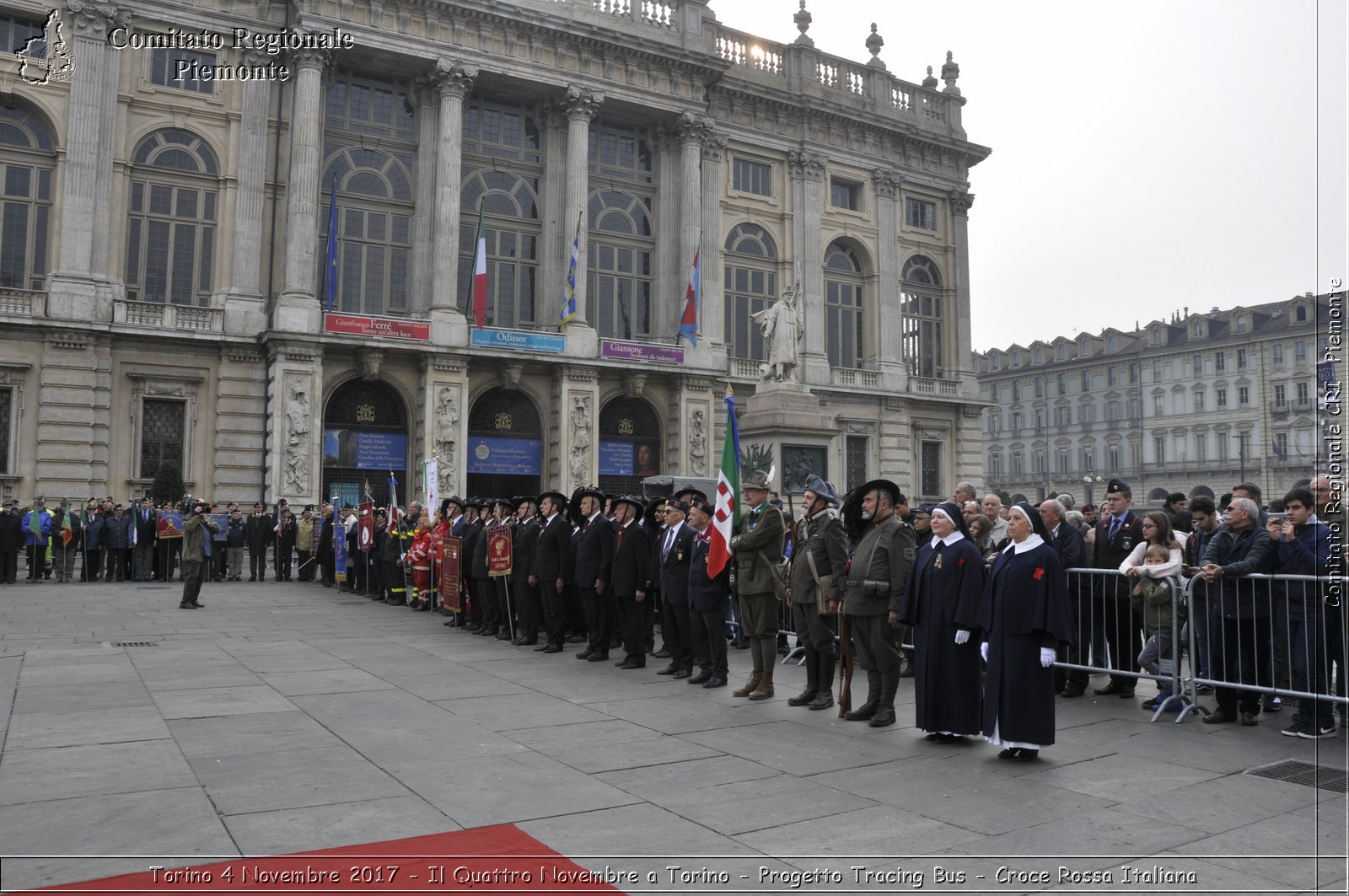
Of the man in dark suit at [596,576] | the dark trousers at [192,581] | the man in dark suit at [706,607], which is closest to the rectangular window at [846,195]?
the dark trousers at [192,581]

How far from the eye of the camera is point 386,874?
461cm

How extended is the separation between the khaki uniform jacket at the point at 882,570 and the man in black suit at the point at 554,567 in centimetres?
506

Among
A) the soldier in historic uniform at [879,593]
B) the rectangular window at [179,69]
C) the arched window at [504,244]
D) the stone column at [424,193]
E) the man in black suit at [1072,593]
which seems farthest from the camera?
the arched window at [504,244]

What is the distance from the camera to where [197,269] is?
29.4 m

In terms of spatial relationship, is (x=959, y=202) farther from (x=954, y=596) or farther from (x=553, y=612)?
(x=954, y=596)

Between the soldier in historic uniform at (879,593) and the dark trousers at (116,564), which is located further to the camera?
the dark trousers at (116,564)

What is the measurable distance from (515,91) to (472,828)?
31.8 m

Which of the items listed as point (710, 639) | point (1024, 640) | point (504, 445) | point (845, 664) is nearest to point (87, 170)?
point (504, 445)

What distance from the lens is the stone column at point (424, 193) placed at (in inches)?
1247

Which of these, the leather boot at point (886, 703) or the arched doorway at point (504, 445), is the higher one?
the arched doorway at point (504, 445)

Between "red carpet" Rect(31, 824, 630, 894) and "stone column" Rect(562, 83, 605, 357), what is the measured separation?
28184 mm

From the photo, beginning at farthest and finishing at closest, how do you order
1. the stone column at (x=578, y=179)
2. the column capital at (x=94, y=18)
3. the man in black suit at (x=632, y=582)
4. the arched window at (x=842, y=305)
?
the arched window at (x=842, y=305) < the stone column at (x=578, y=179) < the column capital at (x=94, y=18) < the man in black suit at (x=632, y=582)

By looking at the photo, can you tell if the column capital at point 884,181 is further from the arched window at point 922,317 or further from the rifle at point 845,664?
the rifle at point 845,664

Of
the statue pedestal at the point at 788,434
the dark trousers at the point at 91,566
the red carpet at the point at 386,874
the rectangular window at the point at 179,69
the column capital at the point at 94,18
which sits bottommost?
the red carpet at the point at 386,874
